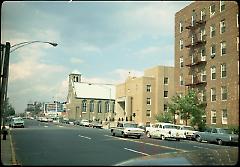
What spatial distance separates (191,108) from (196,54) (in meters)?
9.39

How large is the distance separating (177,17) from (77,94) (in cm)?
7583

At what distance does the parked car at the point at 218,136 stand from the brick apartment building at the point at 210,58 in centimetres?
513

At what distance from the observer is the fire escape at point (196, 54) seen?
47625 mm

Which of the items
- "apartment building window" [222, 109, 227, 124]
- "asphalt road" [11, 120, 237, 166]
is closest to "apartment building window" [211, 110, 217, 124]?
"apartment building window" [222, 109, 227, 124]

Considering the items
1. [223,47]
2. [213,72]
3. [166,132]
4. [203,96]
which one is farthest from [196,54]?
[166,132]

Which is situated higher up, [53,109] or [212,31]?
[212,31]

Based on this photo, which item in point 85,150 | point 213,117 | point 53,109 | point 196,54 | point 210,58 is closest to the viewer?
point 85,150

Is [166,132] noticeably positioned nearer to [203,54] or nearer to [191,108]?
[191,108]

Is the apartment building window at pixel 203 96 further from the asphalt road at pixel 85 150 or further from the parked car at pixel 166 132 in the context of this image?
the asphalt road at pixel 85 150

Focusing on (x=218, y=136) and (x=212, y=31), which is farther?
(x=212, y=31)

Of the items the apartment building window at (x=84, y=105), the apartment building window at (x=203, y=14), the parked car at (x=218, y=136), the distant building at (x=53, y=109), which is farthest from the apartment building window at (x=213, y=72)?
the distant building at (x=53, y=109)

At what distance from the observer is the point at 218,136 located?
32.0 metres

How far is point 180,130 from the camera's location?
36.3m

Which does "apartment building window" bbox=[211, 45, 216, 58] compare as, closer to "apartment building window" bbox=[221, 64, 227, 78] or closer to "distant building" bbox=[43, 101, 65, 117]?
"apartment building window" bbox=[221, 64, 227, 78]
